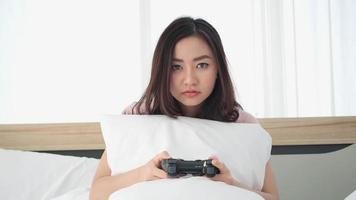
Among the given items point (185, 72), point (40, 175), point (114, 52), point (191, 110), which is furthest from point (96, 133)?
point (185, 72)

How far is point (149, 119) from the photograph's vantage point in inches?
53.9

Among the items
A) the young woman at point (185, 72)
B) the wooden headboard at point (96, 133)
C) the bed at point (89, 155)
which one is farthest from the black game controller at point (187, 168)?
the wooden headboard at point (96, 133)

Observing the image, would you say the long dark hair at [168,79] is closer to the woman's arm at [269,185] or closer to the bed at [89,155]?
the woman's arm at [269,185]

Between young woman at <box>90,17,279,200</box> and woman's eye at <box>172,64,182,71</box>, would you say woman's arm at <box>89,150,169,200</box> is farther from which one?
woman's eye at <box>172,64,182,71</box>

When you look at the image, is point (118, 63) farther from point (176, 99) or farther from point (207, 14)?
Result: point (176, 99)

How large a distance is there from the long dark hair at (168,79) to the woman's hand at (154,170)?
0.28 m

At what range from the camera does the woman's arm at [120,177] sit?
113cm

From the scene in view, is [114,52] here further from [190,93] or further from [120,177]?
[120,177]

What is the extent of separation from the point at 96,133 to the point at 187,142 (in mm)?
732

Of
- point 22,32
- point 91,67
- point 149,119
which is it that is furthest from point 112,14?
point 149,119

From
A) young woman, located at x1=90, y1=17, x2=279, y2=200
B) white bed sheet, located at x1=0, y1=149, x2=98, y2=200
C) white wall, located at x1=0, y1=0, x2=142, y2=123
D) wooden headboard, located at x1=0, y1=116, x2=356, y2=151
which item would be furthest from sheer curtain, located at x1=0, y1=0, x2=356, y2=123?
young woman, located at x1=90, y1=17, x2=279, y2=200

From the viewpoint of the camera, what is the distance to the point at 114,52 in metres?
2.23

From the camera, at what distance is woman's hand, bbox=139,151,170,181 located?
1110mm

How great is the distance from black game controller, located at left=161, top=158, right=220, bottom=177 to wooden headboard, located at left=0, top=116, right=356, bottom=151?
0.81m
